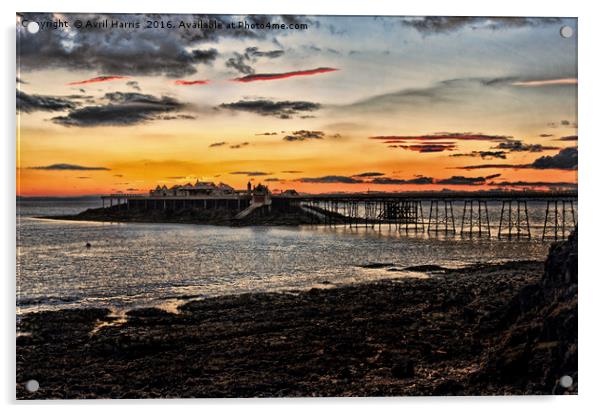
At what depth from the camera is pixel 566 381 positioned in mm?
7211

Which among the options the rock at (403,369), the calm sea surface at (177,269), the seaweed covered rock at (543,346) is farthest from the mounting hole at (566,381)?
the rock at (403,369)

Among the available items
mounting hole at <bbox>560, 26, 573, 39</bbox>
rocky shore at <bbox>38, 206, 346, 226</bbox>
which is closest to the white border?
mounting hole at <bbox>560, 26, 573, 39</bbox>

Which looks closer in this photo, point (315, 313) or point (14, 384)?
point (14, 384)

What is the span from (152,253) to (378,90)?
7.07 meters

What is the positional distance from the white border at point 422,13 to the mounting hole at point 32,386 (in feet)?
0.57

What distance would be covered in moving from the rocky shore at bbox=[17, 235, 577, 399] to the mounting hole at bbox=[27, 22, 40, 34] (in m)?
3.66

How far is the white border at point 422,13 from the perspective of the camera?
7086mm

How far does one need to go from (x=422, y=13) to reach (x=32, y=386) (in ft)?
22.6

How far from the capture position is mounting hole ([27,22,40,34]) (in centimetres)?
732

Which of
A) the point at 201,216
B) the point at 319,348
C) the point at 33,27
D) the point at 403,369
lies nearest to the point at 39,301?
the point at 33,27

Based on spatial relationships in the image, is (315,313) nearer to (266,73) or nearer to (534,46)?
(266,73)

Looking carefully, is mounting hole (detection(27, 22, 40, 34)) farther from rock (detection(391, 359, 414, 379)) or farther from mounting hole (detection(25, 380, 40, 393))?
rock (detection(391, 359, 414, 379))
